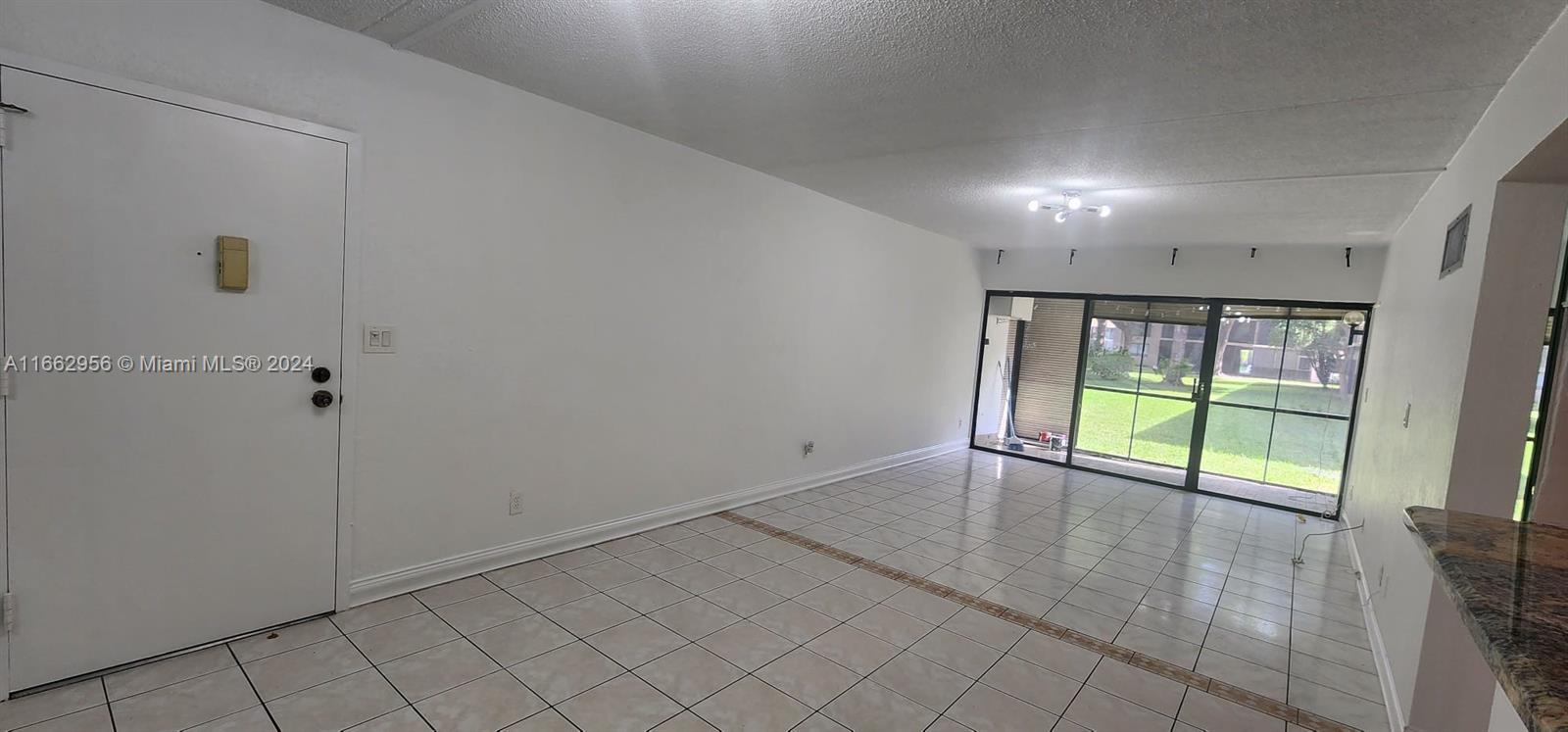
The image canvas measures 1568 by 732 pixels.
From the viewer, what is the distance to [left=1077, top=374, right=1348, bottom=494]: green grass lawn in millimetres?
5746

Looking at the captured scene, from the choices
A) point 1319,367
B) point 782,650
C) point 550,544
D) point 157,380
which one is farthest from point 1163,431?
point 157,380

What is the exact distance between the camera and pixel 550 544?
343cm

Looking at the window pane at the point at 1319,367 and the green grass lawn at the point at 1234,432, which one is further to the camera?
the green grass lawn at the point at 1234,432

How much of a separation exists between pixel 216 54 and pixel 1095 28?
2.97 metres

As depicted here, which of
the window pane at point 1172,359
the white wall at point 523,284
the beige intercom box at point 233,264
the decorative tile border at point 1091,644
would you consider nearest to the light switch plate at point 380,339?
the white wall at point 523,284

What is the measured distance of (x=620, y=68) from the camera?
8.77ft

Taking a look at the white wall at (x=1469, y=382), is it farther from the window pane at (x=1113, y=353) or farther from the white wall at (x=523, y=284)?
the window pane at (x=1113, y=353)

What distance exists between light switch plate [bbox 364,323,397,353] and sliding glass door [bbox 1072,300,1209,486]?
20.9ft

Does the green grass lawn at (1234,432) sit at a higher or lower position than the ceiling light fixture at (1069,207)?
lower

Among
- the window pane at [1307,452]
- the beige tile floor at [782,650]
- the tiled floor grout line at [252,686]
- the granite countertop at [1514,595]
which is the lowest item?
the tiled floor grout line at [252,686]

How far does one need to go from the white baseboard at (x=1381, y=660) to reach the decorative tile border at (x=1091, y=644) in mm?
181

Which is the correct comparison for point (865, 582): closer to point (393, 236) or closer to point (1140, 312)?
point (393, 236)

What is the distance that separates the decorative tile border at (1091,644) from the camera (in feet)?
8.00

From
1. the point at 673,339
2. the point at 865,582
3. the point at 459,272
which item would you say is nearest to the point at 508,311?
the point at 459,272
